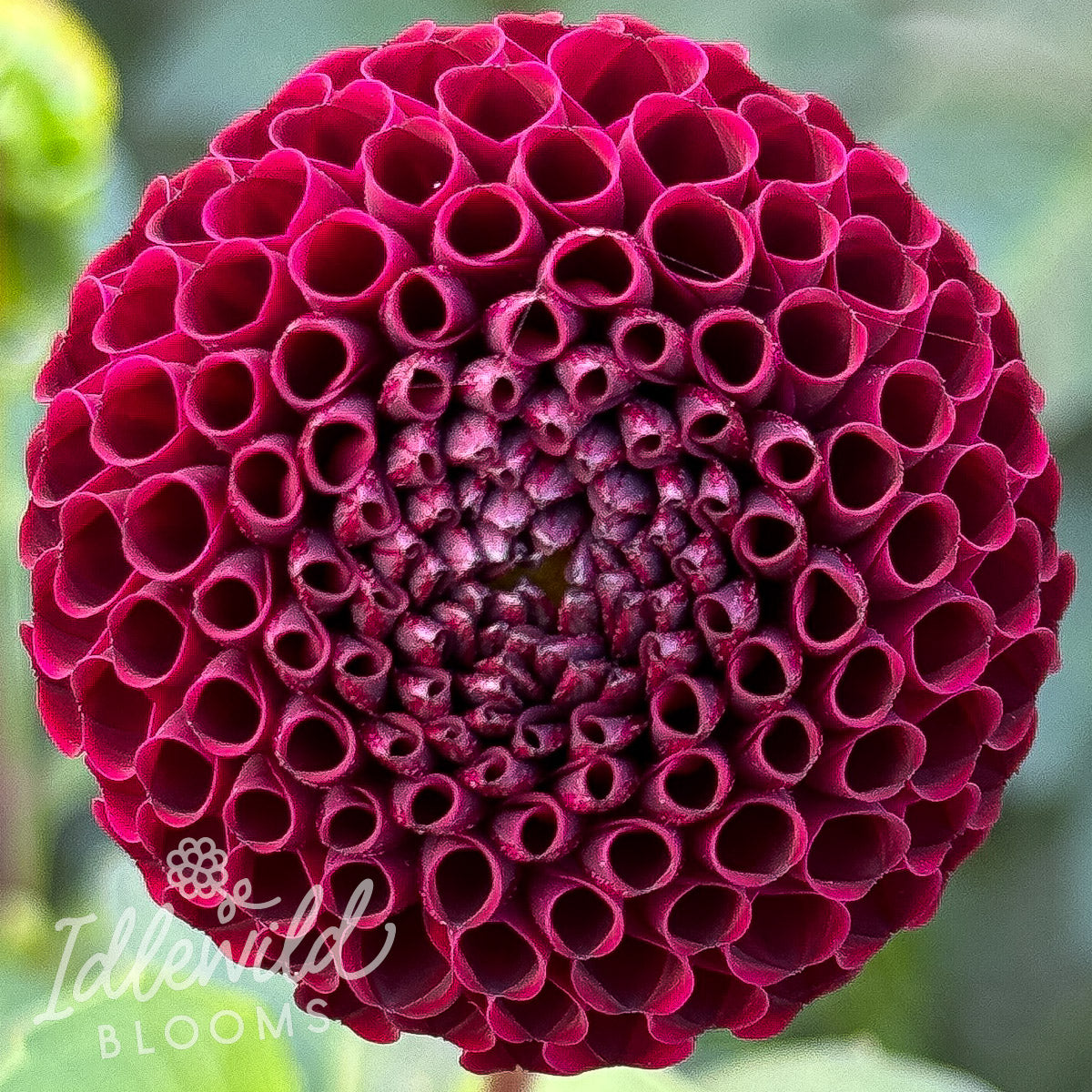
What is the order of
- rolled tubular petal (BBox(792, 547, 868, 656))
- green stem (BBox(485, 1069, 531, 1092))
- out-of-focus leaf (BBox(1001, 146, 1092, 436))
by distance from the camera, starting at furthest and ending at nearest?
out-of-focus leaf (BBox(1001, 146, 1092, 436)) < green stem (BBox(485, 1069, 531, 1092)) < rolled tubular petal (BBox(792, 547, 868, 656))

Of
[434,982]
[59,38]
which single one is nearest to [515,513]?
[434,982]

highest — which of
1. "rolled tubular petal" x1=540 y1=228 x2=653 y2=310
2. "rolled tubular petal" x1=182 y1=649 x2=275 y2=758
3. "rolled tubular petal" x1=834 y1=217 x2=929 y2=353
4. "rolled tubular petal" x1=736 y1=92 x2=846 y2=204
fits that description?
"rolled tubular petal" x1=736 y1=92 x2=846 y2=204

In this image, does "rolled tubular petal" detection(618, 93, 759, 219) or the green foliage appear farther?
the green foliage

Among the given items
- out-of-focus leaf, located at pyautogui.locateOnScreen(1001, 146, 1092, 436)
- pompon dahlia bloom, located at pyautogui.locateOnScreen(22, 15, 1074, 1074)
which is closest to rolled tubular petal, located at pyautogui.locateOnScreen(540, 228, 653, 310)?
pompon dahlia bloom, located at pyautogui.locateOnScreen(22, 15, 1074, 1074)

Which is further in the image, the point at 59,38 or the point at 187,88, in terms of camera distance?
the point at 187,88

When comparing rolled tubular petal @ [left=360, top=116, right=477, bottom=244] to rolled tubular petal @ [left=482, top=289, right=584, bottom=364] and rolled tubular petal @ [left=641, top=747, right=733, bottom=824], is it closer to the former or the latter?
rolled tubular petal @ [left=482, top=289, right=584, bottom=364]

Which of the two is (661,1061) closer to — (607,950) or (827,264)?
(607,950)
